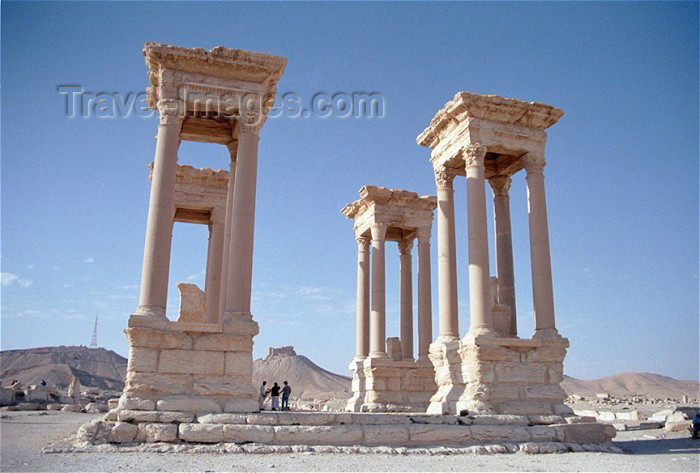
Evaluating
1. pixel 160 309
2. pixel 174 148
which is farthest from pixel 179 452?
pixel 174 148

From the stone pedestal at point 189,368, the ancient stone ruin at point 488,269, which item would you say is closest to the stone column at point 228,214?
the stone pedestal at point 189,368

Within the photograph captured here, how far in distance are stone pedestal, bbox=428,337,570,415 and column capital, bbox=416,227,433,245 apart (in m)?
10.7

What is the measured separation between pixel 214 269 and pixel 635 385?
102095 mm

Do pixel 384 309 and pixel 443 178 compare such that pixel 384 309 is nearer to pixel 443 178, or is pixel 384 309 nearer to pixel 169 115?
pixel 443 178

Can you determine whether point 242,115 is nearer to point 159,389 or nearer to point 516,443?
point 159,389

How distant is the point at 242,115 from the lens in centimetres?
1747

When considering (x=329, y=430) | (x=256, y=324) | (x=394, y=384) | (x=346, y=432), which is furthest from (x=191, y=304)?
(x=394, y=384)

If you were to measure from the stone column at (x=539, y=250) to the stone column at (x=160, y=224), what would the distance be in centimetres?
1219

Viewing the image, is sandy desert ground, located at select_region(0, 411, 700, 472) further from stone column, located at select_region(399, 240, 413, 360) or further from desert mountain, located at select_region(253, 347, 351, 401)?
desert mountain, located at select_region(253, 347, 351, 401)

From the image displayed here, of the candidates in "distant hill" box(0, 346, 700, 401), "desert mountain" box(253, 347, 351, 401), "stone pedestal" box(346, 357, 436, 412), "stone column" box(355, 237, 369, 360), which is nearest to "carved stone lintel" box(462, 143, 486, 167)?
"stone pedestal" box(346, 357, 436, 412)

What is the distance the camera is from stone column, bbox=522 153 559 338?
1936cm

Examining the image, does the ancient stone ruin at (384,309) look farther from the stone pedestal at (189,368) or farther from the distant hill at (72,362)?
the distant hill at (72,362)

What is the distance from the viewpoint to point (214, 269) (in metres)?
23.0

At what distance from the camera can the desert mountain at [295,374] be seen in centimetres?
8619
